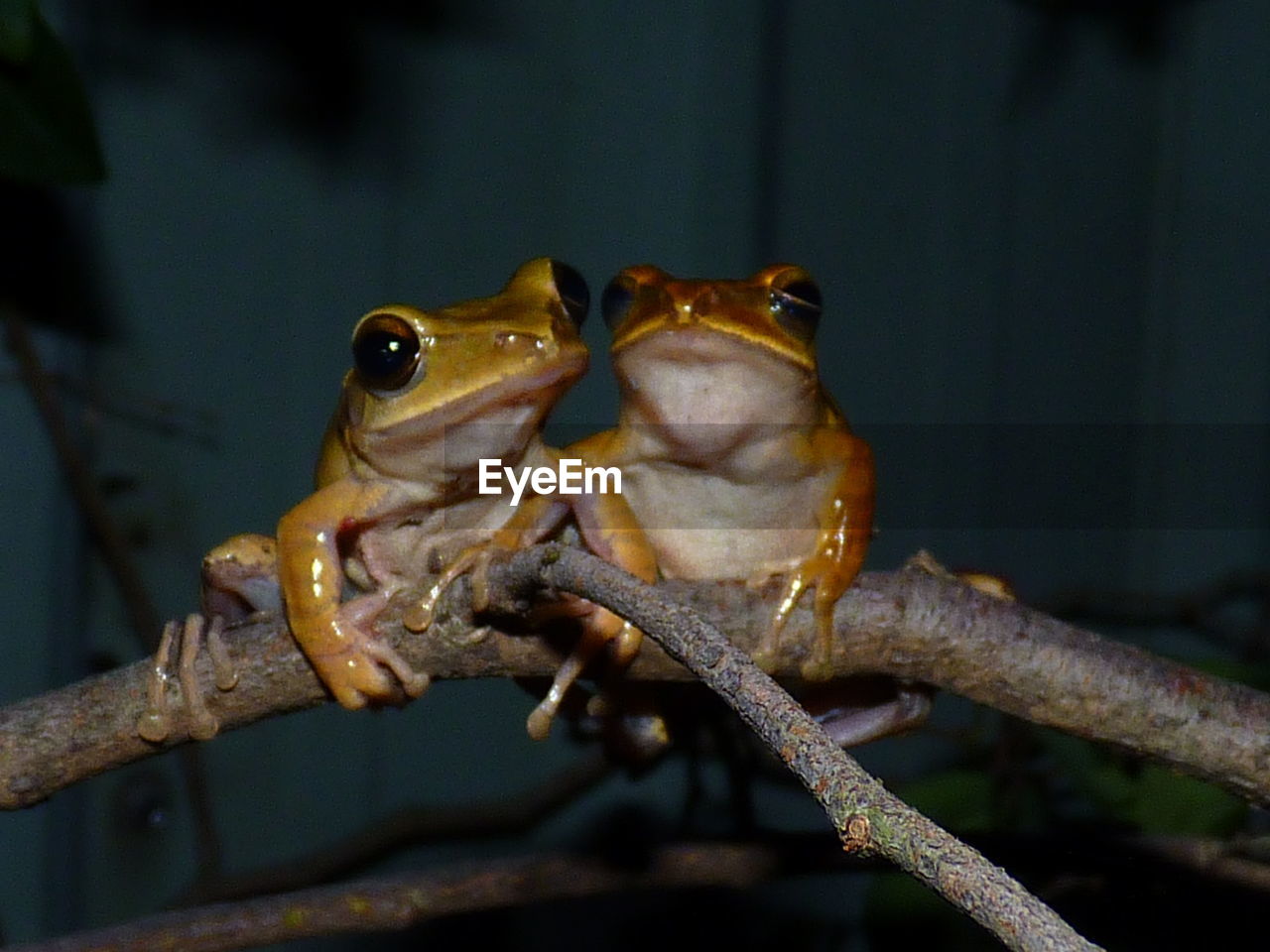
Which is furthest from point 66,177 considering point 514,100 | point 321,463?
point 514,100

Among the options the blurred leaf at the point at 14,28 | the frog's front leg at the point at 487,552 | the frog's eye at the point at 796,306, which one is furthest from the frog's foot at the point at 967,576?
the blurred leaf at the point at 14,28

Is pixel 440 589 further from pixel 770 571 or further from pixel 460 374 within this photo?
pixel 770 571

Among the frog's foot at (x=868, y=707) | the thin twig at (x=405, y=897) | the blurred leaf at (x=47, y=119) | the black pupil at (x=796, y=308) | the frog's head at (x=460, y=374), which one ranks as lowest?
the thin twig at (x=405, y=897)

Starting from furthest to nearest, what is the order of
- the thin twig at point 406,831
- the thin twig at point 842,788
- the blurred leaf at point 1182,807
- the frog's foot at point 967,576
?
the thin twig at point 406,831, the blurred leaf at point 1182,807, the frog's foot at point 967,576, the thin twig at point 842,788

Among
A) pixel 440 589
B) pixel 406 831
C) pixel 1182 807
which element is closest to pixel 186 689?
pixel 440 589

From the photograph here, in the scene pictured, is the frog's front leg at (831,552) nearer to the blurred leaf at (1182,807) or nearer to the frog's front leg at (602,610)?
the frog's front leg at (602,610)

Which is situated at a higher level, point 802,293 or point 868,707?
point 802,293

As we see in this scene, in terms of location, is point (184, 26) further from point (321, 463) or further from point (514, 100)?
point (321, 463)

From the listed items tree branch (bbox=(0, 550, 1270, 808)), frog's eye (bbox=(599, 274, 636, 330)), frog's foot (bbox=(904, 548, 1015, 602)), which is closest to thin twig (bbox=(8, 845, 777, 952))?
tree branch (bbox=(0, 550, 1270, 808))
